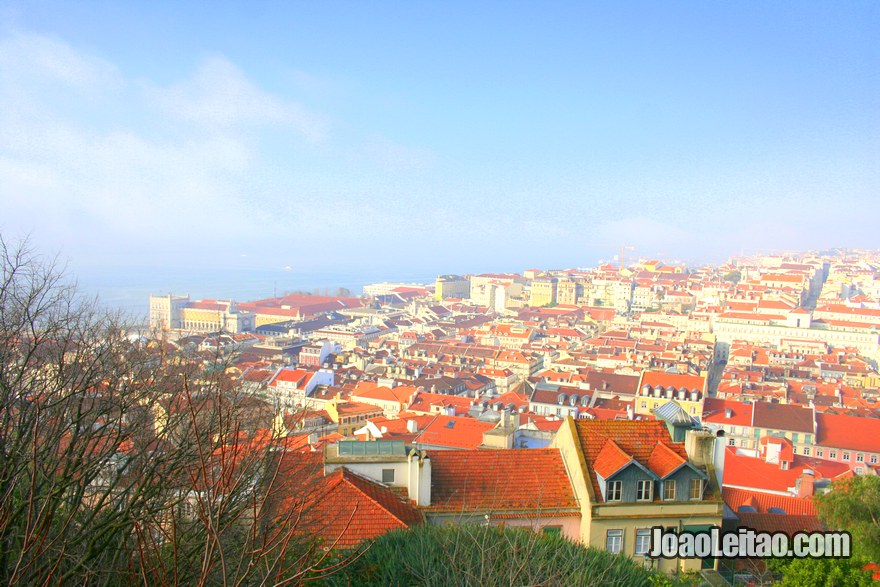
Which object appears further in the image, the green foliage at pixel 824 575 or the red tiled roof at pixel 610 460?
the red tiled roof at pixel 610 460

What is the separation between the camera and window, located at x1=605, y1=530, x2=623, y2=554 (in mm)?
5984

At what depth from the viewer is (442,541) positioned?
4137 mm

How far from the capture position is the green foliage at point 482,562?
141 inches

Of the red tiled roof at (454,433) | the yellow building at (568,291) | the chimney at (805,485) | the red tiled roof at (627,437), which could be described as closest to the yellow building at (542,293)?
the yellow building at (568,291)

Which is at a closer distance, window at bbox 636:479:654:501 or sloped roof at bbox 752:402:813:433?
window at bbox 636:479:654:501

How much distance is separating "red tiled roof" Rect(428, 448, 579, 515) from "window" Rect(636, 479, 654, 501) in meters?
0.59

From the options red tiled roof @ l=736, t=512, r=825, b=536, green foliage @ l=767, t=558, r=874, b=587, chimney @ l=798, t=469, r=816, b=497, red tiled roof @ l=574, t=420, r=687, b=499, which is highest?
red tiled roof @ l=574, t=420, r=687, b=499

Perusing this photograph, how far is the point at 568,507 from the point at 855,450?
760 inches

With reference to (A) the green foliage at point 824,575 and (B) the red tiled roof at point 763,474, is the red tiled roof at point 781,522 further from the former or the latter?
(B) the red tiled roof at point 763,474

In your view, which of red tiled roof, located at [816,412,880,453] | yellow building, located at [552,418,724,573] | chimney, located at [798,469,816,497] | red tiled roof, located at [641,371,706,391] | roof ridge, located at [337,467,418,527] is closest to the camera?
roof ridge, located at [337,467,418,527]

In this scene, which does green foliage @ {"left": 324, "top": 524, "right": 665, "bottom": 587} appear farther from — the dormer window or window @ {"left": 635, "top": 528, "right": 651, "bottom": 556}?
window @ {"left": 635, "top": 528, "right": 651, "bottom": 556}

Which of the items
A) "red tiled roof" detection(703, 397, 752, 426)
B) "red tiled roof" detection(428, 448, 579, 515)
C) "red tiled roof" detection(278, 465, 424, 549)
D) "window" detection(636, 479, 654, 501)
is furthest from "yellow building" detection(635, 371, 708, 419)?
"red tiled roof" detection(278, 465, 424, 549)

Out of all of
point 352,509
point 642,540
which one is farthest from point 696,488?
point 352,509

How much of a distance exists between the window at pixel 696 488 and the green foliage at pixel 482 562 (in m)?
2.04
